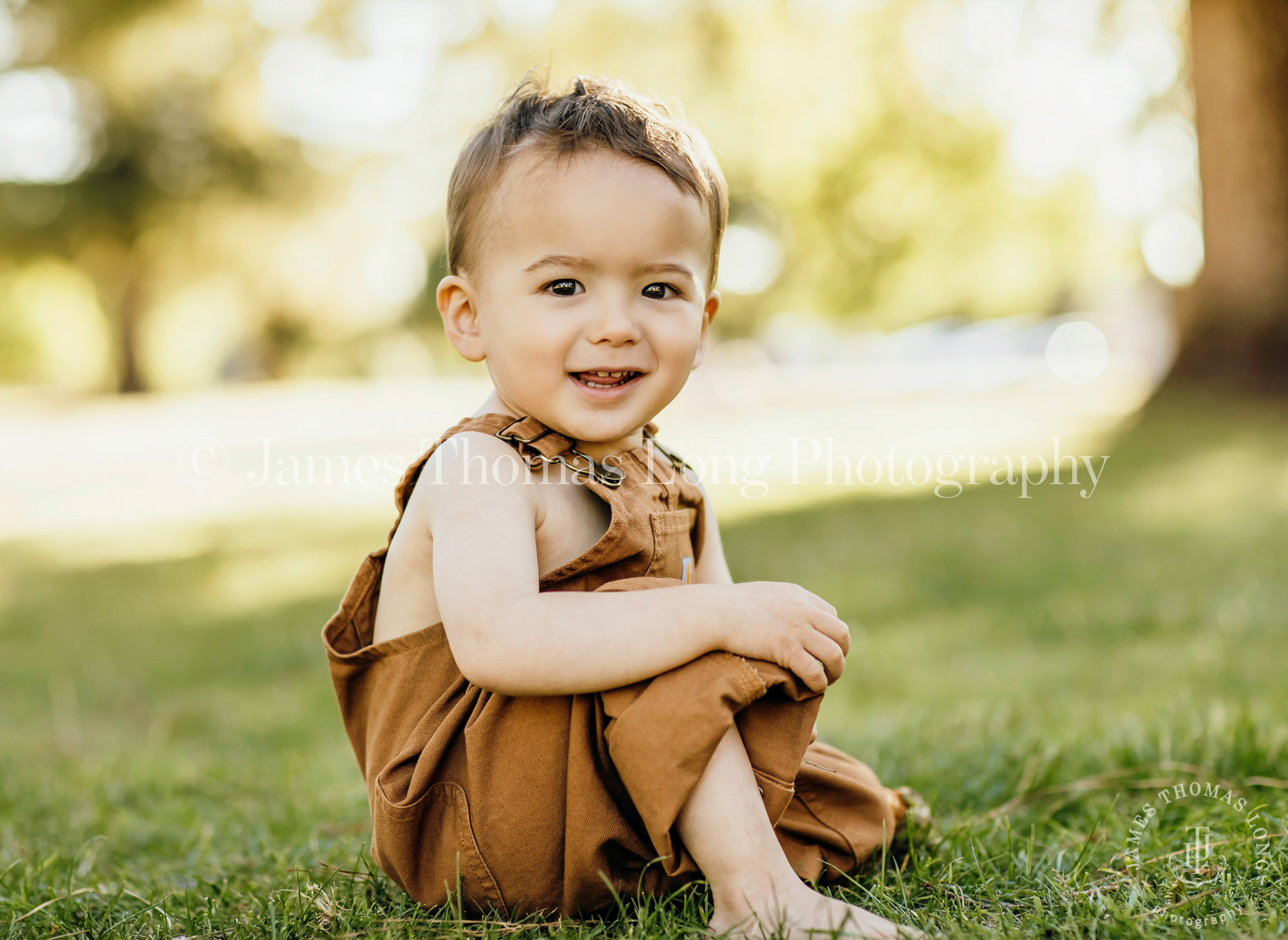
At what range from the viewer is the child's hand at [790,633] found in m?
1.59

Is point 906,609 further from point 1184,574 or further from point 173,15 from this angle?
point 173,15

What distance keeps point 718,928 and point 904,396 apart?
20.8 meters

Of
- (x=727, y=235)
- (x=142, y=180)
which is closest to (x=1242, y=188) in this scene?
(x=727, y=235)

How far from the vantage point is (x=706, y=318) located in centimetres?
202

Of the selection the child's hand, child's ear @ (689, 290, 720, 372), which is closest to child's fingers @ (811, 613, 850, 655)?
the child's hand

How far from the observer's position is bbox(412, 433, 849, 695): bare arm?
5.16 feet

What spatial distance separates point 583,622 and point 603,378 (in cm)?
45

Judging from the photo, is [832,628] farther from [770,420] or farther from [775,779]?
[770,420]

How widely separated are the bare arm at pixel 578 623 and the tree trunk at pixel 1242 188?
916 centimetres

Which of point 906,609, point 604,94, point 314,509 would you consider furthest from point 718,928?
point 314,509

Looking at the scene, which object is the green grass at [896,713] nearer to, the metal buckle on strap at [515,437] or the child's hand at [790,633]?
the child's hand at [790,633]

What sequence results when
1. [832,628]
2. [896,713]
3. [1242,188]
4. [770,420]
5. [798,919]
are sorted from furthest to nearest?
[770,420] < [1242,188] < [896,713] < [832,628] < [798,919]

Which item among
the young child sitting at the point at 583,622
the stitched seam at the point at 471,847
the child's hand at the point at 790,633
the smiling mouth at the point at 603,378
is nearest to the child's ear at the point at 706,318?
the young child sitting at the point at 583,622

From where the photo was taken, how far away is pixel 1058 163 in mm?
16703
